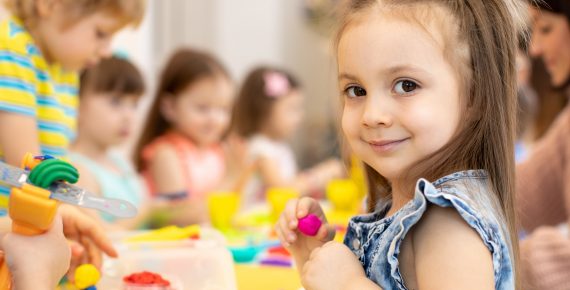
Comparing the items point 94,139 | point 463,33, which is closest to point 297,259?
point 463,33

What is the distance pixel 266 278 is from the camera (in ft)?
3.69

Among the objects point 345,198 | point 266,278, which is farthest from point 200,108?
point 266,278

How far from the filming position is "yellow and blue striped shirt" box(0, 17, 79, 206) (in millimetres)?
A: 1189

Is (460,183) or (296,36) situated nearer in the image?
(460,183)

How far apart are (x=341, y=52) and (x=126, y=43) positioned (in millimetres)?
1738

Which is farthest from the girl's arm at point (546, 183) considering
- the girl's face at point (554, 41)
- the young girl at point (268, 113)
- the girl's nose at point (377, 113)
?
the young girl at point (268, 113)

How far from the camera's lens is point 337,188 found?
1886mm

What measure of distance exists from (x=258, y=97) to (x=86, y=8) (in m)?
1.68

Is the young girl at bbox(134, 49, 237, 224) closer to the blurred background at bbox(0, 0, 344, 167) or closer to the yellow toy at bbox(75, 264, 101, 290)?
→ the blurred background at bbox(0, 0, 344, 167)

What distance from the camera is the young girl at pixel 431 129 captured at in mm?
755

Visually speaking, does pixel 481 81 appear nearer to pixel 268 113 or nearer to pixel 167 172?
pixel 167 172

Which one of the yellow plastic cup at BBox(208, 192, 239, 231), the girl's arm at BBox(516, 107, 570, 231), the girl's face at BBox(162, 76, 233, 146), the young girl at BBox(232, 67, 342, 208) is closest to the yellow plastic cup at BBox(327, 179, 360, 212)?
the yellow plastic cup at BBox(208, 192, 239, 231)

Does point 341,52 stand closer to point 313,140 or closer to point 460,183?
point 460,183

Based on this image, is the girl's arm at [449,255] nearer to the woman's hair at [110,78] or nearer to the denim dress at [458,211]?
the denim dress at [458,211]
